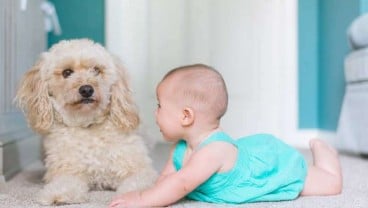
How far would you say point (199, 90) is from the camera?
3.92ft

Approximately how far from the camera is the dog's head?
1504 millimetres

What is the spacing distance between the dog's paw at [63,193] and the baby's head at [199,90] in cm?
31

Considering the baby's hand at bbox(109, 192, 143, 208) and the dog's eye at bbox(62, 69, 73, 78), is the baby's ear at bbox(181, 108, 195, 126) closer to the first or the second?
the baby's hand at bbox(109, 192, 143, 208)

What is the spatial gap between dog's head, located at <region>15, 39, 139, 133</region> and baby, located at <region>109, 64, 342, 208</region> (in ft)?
0.96

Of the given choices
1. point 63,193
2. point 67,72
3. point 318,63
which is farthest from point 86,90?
point 318,63

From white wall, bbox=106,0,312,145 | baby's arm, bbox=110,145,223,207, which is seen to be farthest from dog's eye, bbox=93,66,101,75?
white wall, bbox=106,0,312,145

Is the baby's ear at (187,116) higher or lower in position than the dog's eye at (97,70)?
lower

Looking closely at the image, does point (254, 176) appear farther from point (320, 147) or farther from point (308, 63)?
point (308, 63)

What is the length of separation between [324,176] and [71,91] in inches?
26.6

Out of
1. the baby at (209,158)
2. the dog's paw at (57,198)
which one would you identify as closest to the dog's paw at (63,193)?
the dog's paw at (57,198)

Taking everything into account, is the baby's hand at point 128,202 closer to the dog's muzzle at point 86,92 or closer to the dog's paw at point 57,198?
the dog's paw at point 57,198

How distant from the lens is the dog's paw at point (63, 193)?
124cm

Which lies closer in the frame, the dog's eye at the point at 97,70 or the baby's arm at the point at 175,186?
the baby's arm at the point at 175,186

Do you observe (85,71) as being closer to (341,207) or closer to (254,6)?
(341,207)
